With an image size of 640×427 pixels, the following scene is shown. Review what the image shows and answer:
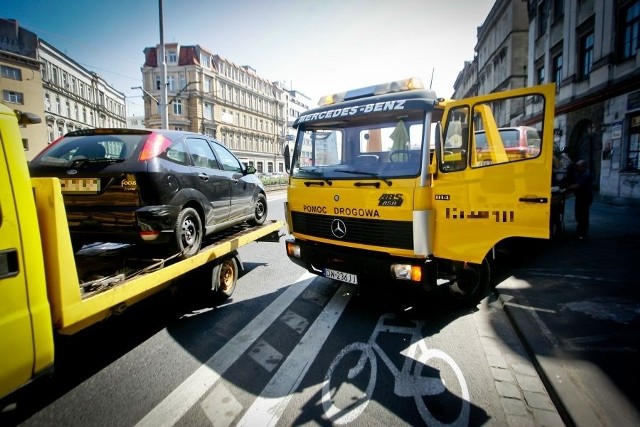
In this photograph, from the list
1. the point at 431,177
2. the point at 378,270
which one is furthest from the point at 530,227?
the point at 378,270

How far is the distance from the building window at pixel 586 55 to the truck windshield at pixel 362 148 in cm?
1730

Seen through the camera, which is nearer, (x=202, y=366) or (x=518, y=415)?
(x=518, y=415)

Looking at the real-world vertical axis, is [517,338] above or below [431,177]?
below

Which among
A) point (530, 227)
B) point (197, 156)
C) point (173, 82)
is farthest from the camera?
point (173, 82)

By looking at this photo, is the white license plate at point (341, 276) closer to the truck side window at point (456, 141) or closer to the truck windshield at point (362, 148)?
the truck windshield at point (362, 148)

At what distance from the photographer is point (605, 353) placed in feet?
10.2

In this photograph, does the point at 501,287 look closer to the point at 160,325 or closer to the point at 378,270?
the point at 378,270

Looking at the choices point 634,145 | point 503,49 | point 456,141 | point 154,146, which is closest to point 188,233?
point 154,146

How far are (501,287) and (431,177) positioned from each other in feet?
8.34

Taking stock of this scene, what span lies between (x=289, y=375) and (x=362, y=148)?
2893mm

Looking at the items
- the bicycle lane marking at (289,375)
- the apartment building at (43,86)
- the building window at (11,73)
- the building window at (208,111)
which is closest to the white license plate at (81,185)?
the bicycle lane marking at (289,375)

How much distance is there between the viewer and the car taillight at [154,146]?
3617 millimetres

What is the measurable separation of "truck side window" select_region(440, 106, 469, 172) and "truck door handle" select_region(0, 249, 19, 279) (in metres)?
3.69

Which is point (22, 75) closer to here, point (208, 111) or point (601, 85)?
point (208, 111)
